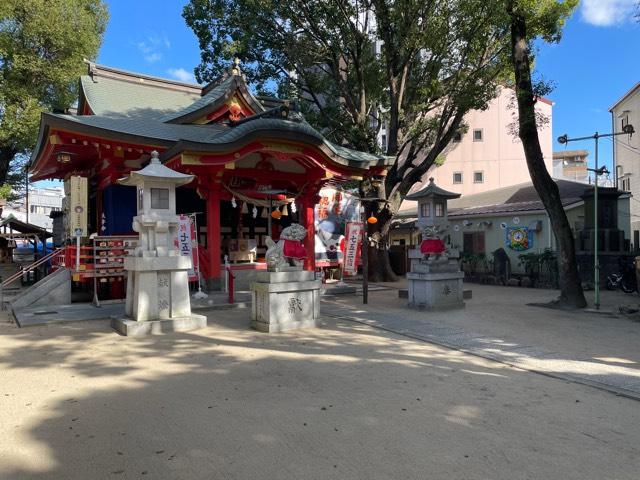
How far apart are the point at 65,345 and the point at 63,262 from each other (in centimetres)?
536

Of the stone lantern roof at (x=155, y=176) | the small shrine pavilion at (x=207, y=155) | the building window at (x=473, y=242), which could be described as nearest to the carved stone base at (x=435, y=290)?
the small shrine pavilion at (x=207, y=155)

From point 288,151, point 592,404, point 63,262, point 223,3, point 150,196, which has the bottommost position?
point 592,404

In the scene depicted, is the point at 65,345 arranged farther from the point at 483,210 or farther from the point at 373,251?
the point at 483,210

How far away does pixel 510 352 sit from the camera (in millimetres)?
7133

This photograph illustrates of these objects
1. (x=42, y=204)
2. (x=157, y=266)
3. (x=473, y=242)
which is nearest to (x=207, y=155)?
(x=157, y=266)

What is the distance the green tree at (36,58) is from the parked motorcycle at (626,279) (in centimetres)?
2121

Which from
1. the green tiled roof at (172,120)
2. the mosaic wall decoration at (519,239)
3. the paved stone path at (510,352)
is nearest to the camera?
the paved stone path at (510,352)

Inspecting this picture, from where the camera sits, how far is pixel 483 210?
21516 mm

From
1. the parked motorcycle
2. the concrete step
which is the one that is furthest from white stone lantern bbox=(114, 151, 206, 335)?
the parked motorcycle

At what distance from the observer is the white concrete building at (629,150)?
85.6 ft

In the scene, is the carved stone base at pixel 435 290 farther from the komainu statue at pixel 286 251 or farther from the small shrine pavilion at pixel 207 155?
the small shrine pavilion at pixel 207 155

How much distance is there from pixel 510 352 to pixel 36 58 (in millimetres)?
20648

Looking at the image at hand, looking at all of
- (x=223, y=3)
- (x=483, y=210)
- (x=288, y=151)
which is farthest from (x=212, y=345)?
(x=483, y=210)

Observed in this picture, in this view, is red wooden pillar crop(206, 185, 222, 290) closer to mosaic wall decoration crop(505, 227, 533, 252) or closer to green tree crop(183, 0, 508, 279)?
green tree crop(183, 0, 508, 279)
